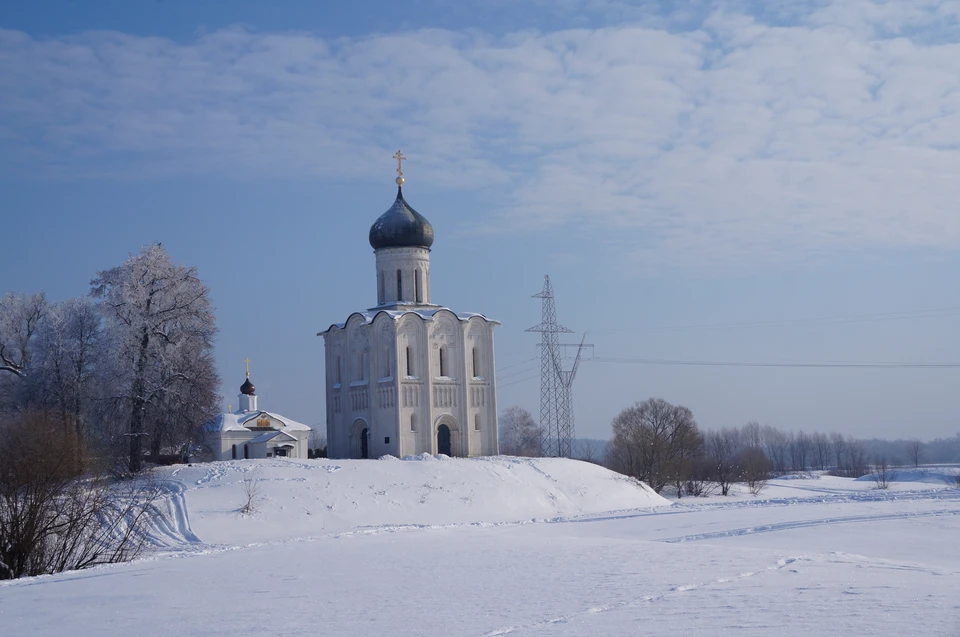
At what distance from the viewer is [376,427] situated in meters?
35.4

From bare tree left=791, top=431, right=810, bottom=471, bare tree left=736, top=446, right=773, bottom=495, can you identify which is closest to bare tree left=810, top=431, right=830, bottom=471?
bare tree left=791, top=431, right=810, bottom=471

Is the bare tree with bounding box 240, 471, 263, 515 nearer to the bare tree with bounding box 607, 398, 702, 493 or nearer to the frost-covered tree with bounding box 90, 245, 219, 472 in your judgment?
the frost-covered tree with bounding box 90, 245, 219, 472

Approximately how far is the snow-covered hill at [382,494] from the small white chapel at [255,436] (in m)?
5.65

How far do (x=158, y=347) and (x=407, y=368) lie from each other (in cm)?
871

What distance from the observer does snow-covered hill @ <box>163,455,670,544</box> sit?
2536 centimetres

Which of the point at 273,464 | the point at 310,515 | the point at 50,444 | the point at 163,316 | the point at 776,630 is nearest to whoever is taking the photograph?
the point at 776,630

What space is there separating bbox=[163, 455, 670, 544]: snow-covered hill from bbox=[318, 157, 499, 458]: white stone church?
7.72 feet

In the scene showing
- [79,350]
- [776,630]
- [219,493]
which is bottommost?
[776,630]

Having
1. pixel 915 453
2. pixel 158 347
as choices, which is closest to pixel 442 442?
pixel 158 347

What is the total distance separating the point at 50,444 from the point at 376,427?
1578 centimetres

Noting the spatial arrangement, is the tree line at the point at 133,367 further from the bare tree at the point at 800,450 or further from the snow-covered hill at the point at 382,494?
the bare tree at the point at 800,450

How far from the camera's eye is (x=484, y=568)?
1556 centimetres

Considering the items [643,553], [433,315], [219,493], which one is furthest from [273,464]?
[643,553]

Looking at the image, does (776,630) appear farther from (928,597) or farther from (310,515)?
(310,515)
